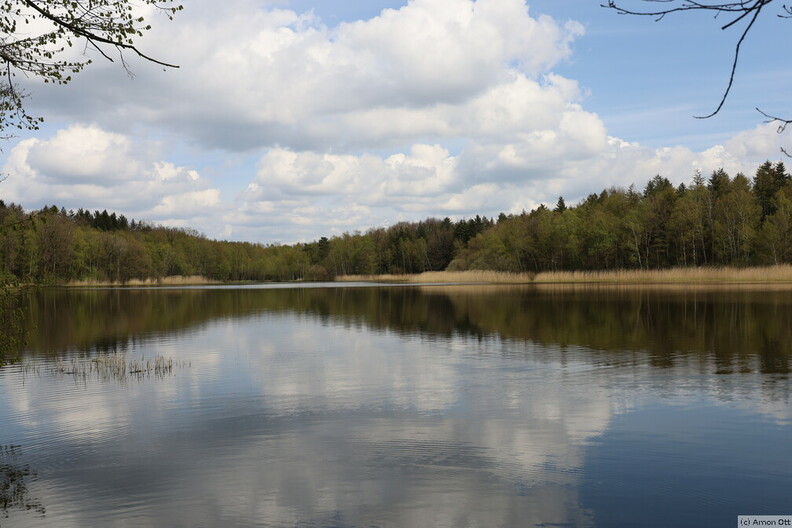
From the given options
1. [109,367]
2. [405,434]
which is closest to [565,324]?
[405,434]

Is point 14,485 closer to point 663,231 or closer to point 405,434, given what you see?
point 405,434

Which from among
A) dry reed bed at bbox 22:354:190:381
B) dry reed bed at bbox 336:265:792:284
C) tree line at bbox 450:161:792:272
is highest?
tree line at bbox 450:161:792:272

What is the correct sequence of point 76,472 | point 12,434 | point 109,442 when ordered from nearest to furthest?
point 76,472 < point 109,442 < point 12,434

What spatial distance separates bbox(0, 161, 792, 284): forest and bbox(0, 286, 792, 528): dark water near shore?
32.8 meters

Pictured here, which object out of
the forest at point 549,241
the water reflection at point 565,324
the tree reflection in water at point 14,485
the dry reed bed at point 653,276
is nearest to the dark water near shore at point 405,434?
the tree reflection in water at point 14,485

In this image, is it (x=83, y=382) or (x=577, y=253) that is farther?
(x=577, y=253)

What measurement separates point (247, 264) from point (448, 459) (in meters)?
179

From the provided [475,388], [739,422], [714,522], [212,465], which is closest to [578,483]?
[714,522]

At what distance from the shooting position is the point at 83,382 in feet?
55.6

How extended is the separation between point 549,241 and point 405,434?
316ft

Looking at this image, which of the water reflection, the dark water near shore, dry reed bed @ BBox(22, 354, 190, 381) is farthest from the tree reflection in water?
A: the water reflection

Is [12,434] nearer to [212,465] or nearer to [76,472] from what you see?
[76,472]

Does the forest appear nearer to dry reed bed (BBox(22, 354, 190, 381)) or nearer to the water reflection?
the water reflection

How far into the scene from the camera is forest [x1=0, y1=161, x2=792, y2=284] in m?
77.6
